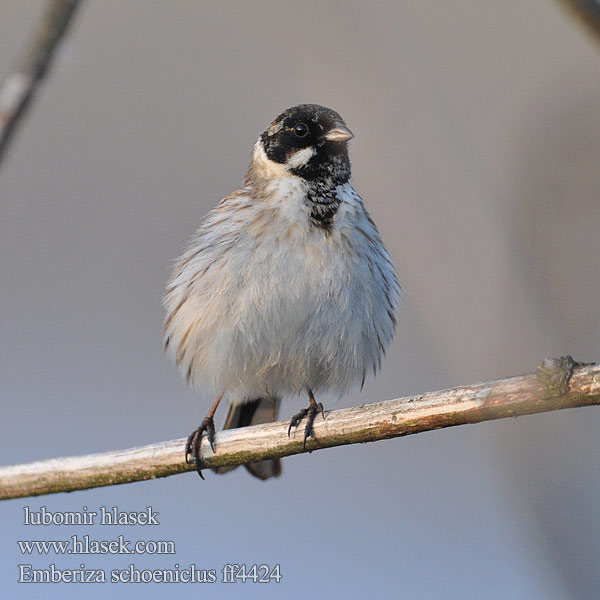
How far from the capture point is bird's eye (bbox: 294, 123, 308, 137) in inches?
213

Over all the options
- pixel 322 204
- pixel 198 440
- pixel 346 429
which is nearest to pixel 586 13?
pixel 346 429

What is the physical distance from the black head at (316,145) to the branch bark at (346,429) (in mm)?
1806

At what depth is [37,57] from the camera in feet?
5.88

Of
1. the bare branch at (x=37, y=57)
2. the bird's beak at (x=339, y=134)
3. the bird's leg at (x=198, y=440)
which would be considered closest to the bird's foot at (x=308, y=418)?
the bird's leg at (x=198, y=440)

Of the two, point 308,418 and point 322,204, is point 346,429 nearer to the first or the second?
point 308,418

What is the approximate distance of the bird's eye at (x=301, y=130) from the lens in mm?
5406

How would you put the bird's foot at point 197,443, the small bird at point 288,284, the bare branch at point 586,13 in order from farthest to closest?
1. the small bird at point 288,284
2. the bird's foot at point 197,443
3. the bare branch at point 586,13

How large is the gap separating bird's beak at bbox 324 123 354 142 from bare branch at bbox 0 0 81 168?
3.55m

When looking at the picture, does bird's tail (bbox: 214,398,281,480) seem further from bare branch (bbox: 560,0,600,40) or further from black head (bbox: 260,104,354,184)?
bare branch (bbox: 560,0,600,40)

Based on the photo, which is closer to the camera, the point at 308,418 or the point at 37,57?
the point at 37,57

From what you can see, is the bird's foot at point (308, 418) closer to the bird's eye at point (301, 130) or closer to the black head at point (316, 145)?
the black head at point (316, 145)

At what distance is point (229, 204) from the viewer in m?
5.46

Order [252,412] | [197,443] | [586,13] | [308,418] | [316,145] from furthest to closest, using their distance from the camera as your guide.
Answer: [252,412], [316,145], [197,443], [308,418], [586,13]

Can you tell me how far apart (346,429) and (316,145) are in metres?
2.15
